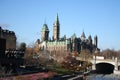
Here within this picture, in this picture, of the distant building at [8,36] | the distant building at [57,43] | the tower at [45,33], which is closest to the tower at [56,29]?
A: the distant building at [57,43]

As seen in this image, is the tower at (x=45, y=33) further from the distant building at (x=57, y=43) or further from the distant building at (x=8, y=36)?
the distant building at (x=8, y=36)

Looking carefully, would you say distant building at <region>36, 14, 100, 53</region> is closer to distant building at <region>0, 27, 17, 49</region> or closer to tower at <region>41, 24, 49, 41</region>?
tower at <region>41, 24, 49, 41</region>

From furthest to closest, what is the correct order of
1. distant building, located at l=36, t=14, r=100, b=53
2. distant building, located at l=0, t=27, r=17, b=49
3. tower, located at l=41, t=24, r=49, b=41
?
tower, located at l=41, t=24, r=49, b=41 < distant building, located at l=36, t=14, r=100, b=53 < distant building, located at l=0, t=27, r=17, b=49

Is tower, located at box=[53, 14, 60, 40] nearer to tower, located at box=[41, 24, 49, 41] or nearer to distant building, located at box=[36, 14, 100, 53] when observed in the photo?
distant building, located at box=[36, 14, 100, 53]

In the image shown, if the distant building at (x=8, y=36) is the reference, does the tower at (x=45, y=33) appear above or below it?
above

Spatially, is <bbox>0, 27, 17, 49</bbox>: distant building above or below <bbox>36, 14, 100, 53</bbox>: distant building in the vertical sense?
below

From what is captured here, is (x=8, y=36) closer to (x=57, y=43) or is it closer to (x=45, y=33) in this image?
(x=57, y=43)

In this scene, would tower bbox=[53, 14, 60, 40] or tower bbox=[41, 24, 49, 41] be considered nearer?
tower bbox=[41, 24, 49, 41]

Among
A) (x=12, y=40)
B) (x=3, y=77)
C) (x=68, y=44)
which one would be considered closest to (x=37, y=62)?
(x=12, y=40)

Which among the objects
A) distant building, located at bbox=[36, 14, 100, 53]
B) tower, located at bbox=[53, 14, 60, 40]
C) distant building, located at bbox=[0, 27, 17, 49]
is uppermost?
tower, located at bbox=[53, 14, 60, 40]

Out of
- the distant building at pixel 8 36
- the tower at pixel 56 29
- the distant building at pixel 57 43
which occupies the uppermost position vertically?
the tower at pixel 56 29

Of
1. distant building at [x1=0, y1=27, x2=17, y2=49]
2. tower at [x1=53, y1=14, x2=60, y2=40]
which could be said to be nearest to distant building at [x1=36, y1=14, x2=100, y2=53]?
tower at [x1=53, y1=14, x2=60, y2=40]

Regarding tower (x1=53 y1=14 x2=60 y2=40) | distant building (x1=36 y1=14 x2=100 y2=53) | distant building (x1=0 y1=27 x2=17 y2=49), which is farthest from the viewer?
tower (x1=53 y1=14 x2=60 y2=40)

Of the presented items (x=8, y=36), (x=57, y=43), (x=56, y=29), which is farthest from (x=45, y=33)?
(x=8, y=36)
